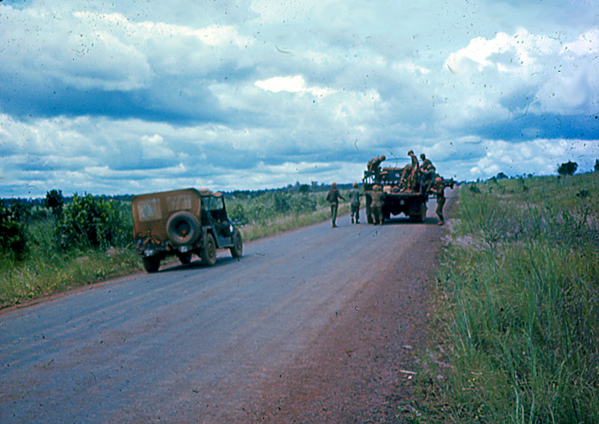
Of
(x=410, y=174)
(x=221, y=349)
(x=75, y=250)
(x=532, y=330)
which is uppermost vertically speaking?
(x=410, y=174)

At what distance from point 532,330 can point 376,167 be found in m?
18.7

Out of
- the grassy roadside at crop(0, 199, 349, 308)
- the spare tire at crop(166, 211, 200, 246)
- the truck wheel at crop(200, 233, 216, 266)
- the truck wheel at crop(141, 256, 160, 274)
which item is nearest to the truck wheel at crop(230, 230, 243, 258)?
the truck wheel at crop(200, 233, 216, 266)

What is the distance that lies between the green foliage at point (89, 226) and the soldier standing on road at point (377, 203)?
11.4 meters

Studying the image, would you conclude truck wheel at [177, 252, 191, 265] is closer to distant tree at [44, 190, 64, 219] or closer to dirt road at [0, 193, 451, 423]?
dirt road at [0, 193, 451, 423]

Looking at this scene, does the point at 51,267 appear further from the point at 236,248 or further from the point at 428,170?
the point at 428,170

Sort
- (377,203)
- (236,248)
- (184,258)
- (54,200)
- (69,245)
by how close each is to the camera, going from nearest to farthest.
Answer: (184,258)
(236,248)
(69,245)
(54,200)
(377,203)

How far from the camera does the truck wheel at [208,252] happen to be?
40.4 feet

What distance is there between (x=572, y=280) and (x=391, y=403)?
2.57m

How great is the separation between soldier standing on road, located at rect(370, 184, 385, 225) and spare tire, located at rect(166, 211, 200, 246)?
37.9 feet

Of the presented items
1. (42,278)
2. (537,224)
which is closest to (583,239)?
(537,224)

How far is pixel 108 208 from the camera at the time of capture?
1566cm

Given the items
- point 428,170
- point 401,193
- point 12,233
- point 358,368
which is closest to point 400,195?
point 401,193

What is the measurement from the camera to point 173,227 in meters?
12.2

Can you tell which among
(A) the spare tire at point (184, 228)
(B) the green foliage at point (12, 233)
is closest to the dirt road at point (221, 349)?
(A) the spare tire at point (184, 228)
